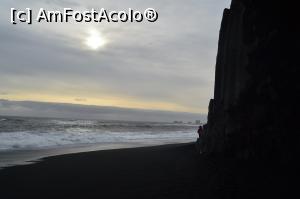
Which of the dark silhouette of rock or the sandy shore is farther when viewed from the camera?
the dark silhouette of rock

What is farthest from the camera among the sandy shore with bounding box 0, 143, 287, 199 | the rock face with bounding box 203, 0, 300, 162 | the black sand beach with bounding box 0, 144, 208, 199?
the rock face with bounding box 203, 0, 300, 162

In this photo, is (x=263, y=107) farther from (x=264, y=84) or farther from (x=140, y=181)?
(x=140, y=181)

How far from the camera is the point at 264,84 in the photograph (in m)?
12.0

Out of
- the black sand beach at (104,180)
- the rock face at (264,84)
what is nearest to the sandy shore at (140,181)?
the black sand beach at (104,180)

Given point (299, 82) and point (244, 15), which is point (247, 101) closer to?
point (299, 82)

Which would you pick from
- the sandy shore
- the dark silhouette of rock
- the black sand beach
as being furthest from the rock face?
the black sand beach

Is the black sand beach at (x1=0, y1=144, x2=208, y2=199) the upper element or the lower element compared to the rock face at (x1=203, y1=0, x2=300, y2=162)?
lower

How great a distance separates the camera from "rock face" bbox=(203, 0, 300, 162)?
11.4 m

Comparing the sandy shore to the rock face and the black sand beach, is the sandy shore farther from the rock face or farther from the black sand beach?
the rock face

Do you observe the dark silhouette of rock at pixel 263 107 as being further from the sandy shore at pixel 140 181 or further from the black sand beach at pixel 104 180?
the black sand beach at pixel 104 180

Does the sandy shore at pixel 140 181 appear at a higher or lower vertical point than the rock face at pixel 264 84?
lower

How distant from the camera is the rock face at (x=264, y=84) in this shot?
11367mm

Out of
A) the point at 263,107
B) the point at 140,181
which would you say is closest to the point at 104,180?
the point at 140,181

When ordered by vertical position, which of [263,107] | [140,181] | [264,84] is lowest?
[140,181]
